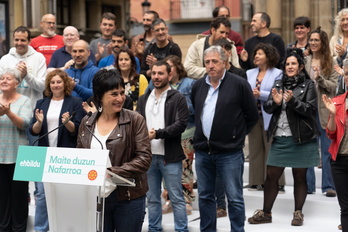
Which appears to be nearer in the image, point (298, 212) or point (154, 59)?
point (298, 212)

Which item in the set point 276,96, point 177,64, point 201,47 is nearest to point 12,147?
point 177,64

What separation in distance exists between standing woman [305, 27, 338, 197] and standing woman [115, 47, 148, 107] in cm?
183

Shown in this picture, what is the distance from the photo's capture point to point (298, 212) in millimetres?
7949

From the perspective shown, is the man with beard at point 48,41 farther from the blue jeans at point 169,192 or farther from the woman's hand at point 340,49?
the woman's hand at point 340,49

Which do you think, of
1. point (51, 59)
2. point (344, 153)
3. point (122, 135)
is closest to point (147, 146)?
point (122, 135)

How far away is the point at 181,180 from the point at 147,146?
112 inches

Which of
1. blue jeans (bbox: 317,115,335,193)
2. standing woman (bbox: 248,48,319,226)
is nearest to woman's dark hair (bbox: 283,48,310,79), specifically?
standing woman (bbox: 248,48,319,226)

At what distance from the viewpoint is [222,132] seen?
24.1ft

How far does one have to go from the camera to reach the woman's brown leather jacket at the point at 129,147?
5273 millimetres

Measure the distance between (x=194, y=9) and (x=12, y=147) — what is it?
20601 mm

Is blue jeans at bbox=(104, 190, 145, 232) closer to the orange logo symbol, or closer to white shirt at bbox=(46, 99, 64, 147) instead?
the orange logo symbol

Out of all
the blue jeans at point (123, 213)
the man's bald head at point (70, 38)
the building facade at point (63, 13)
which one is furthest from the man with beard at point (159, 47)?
the building facade at point (63, 13)

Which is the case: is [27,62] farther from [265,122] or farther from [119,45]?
[265,122]

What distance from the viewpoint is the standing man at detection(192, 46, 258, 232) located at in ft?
24.2
